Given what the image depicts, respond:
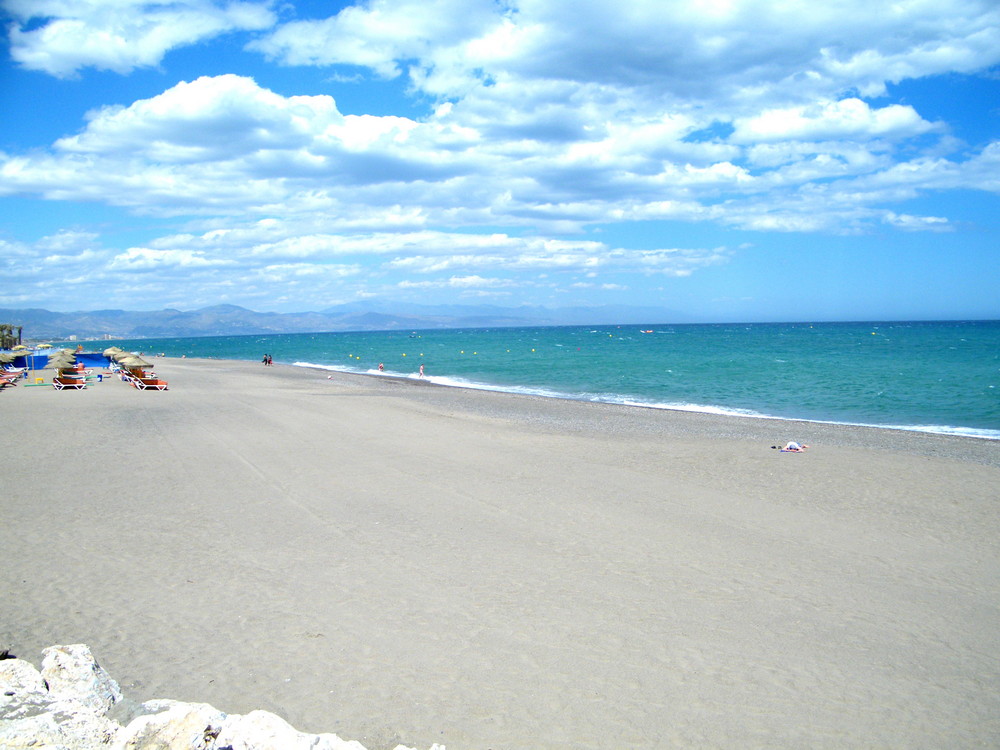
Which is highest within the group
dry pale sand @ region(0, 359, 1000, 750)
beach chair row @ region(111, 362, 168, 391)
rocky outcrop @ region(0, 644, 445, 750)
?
beach chair row @ region(111, 362, 168, 391)

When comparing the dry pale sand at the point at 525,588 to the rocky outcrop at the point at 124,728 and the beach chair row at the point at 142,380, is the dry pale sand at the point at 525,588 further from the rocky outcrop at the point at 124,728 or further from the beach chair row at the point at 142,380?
the beach chair row at the point at 142,380

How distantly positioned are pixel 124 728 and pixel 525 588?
14.1 feet

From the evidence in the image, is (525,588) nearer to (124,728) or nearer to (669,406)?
(124,728)

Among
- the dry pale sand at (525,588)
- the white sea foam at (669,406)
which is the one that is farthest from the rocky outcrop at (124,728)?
the white sea foam at (669,406)

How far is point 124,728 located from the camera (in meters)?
3.50

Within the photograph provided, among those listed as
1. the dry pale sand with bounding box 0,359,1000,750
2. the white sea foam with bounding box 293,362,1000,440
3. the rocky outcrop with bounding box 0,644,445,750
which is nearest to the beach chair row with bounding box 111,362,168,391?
the white sea foam with bounding box 293,362,1000,440

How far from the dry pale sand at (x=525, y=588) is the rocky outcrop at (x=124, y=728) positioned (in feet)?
3.85

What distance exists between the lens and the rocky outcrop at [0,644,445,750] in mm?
3275

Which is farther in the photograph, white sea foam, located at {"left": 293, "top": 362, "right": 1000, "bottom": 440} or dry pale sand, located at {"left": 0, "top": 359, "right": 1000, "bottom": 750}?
white sea foam, located at {"left": 293, "top": 362, "right": 1000, "bottom": 440}

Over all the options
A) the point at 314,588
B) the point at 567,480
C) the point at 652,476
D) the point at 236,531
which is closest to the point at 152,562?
the point at 236,531

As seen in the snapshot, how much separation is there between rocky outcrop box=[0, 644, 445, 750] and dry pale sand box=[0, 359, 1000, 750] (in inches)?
46.2

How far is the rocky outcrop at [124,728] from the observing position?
10.7 feet

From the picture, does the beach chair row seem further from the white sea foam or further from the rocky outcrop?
the rocky outcrop

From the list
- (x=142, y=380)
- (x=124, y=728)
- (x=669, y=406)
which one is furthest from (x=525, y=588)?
(x=142, y=380)
